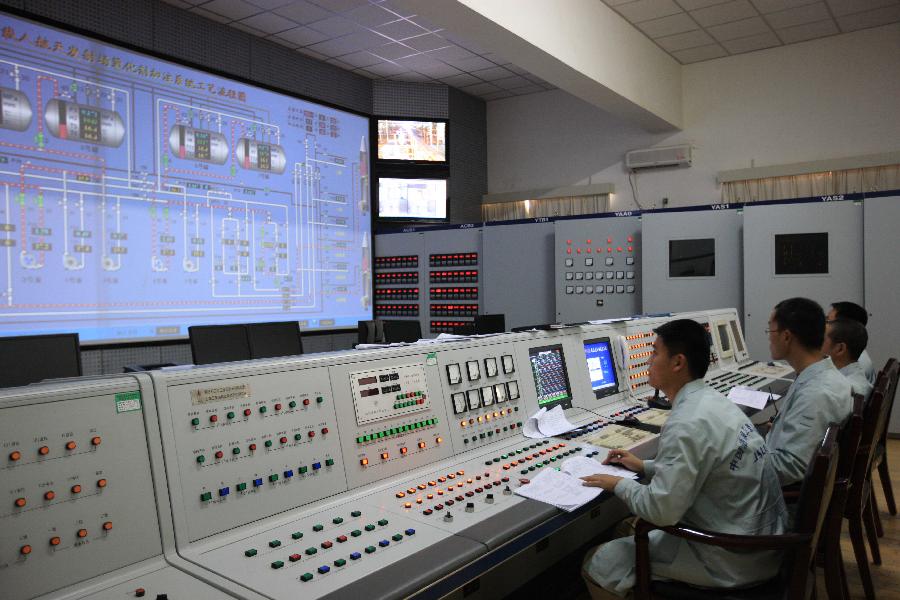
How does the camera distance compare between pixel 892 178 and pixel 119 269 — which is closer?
pixel 119 269

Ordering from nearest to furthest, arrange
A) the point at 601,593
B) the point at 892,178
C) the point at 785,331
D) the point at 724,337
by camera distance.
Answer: the point at 601,593, the point at 785,331, the point at 724,337, the point at 892,178

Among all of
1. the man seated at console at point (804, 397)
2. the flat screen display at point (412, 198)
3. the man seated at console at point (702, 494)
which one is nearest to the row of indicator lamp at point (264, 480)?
the man seated at console at point (702, 494)

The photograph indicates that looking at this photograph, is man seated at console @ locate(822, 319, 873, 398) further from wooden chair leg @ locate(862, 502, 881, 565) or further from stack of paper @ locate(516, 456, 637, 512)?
stack of paper @ locate(516, 456, 637, 512)

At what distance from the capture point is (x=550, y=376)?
2.54 metres

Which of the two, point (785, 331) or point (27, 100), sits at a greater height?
point (27, 100)

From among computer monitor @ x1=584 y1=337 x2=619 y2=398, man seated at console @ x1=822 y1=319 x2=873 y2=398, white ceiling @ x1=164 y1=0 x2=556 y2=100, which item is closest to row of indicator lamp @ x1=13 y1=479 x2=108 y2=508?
computer monitor @ x1=584 y1=337 x2=619 y2=398

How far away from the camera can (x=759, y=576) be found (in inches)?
61.8

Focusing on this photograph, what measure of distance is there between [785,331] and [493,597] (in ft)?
4.51

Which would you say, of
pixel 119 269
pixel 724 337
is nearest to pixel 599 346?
pixel 724 337

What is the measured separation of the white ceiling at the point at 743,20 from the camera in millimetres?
5320

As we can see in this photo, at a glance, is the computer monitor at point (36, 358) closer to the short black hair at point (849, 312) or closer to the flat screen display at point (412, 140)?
the short black hair at point (849, 312)

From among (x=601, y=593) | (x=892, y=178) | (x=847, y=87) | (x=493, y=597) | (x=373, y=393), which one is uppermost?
(x=847, y=87)

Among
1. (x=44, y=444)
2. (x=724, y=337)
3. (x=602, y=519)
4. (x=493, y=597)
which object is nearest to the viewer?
(x=44, y=444)

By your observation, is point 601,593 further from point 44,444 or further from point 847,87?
point 847,87
